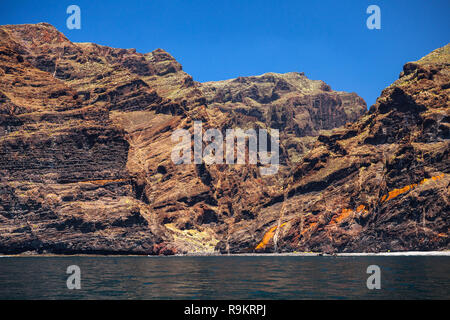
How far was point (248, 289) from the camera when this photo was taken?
70375 mm
